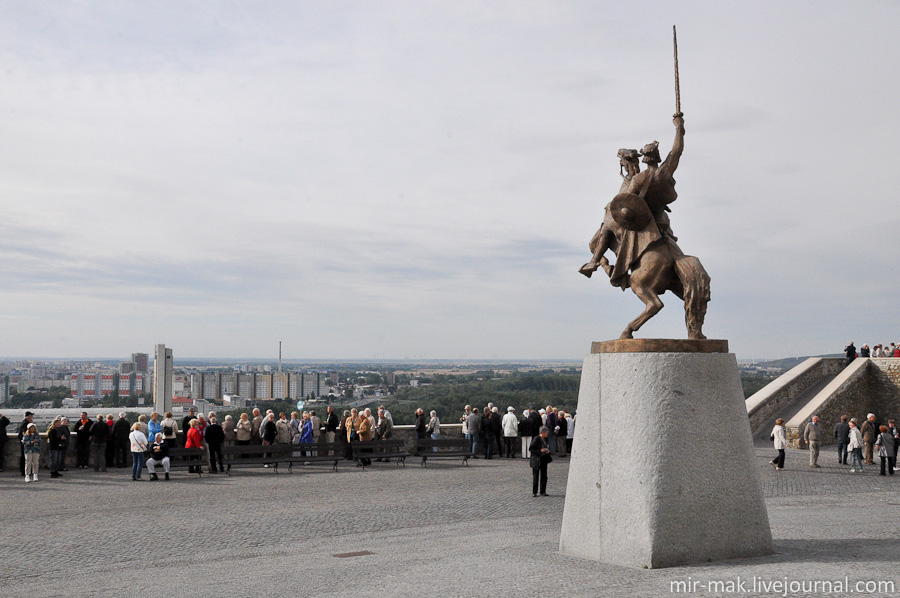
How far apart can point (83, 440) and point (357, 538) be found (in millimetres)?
11236

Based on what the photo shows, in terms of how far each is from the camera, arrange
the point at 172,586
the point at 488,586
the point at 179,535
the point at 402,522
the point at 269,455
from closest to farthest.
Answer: the point at 488,586
the point at 172,586
the point at 179,535
the point at 402,522
the point at 269,455

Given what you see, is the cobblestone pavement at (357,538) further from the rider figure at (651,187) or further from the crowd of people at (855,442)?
the rider figure at (651,187)

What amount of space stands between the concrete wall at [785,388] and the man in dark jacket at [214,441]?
1663cm

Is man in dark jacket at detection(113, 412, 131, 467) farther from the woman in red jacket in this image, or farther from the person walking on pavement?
the person walking on pavement

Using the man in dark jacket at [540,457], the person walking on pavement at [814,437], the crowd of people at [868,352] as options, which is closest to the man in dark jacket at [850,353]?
the crowd of people at [868,352]

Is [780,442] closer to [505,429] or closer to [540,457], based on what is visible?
[505,429]

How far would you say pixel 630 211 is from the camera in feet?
30.8

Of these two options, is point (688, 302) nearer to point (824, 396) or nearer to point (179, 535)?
point (179, 535)

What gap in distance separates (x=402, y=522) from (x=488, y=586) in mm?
4591

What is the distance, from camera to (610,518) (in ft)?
28.0

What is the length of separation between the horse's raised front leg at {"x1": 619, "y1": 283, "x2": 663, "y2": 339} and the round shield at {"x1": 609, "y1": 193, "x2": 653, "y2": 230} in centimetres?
75

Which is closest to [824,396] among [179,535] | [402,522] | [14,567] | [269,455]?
[269,455]

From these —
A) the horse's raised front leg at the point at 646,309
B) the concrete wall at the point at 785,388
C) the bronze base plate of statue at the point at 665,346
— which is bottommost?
the concrete wall at the point at 785,388

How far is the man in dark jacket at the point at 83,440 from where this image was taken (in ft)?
62.0
